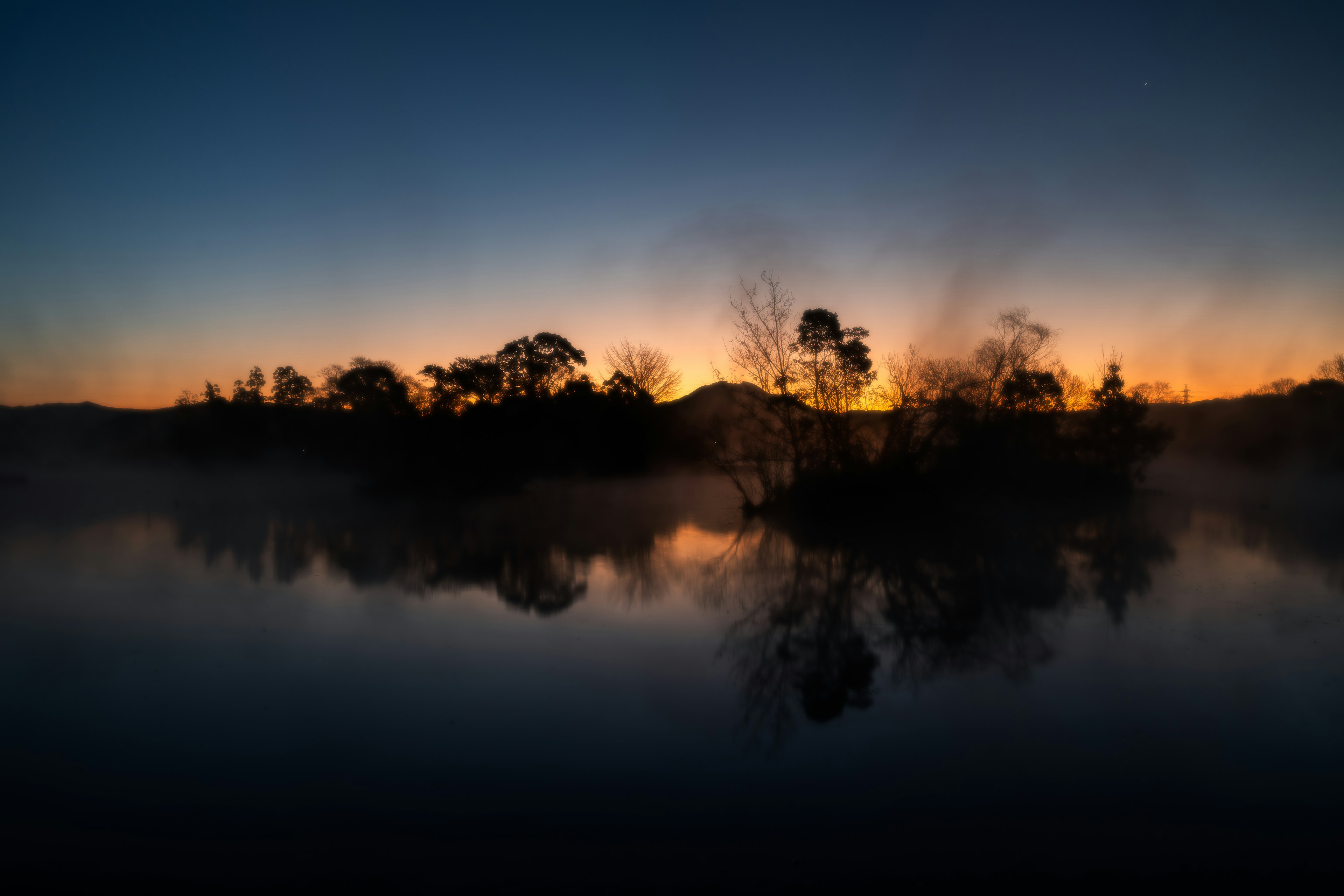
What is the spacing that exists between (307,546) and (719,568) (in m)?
9.08

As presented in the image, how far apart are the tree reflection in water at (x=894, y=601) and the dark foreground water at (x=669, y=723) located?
57mm

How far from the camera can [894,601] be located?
8328mm

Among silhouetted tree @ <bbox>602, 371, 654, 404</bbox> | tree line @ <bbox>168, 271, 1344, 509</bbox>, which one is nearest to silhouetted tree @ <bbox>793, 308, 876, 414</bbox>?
tree line @ <bbox>168, 271, 1344, 509</bbox>

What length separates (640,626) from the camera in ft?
24.0

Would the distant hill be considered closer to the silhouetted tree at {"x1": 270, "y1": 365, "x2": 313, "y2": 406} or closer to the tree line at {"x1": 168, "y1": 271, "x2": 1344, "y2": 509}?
the tree line at {"x1": 168, "y1": 271, "x2": 1344, "y2": 509}

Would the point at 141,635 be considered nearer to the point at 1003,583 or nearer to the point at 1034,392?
the point at 1003,583

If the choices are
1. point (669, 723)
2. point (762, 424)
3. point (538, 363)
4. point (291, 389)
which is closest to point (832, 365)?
point (762, 424)

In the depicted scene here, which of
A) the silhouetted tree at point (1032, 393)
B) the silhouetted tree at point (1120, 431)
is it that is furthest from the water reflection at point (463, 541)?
the silhouetted tree at point (1120, 431)

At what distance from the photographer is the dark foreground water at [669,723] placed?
314cm

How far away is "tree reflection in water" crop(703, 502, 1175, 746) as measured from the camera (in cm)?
554

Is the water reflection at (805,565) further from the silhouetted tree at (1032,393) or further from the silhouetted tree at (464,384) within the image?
the silhouetted tree at (464,384)

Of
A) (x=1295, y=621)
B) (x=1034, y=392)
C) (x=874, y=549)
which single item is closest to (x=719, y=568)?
(x=874, y=549)

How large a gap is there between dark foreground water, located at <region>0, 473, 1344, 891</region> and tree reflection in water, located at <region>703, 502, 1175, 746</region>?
0.06 metres

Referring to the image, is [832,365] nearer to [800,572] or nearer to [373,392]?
[800,572]
